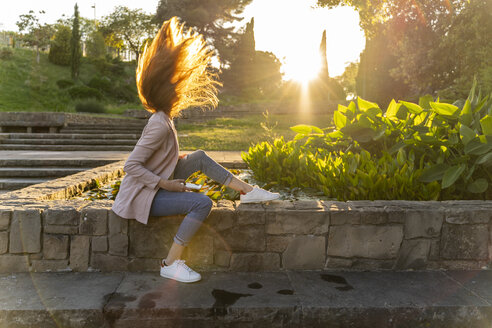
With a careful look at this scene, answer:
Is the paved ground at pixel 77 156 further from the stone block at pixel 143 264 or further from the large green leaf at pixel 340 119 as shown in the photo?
the stone block at pixel 143 264

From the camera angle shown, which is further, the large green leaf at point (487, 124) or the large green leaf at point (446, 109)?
the large green leaf at point (446, 109)

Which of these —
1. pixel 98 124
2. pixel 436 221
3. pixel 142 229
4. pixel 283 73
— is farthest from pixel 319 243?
pixel 283 73

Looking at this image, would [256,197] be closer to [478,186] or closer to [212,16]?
[478,186]

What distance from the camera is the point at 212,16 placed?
2766cm

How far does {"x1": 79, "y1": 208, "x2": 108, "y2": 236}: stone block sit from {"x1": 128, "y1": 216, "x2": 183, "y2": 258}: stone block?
0.55ft

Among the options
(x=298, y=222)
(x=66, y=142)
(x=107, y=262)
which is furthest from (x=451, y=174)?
(x=66, y=142)

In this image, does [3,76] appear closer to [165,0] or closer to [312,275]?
[165,0]

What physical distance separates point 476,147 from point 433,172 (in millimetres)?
352

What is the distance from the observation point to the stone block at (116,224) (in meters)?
2.47

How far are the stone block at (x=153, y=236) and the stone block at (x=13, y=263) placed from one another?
0.68 metres

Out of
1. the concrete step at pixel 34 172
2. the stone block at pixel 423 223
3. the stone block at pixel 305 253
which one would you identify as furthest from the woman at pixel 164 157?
the concrete step at pixel 34 172

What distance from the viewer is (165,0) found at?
27.3 metres

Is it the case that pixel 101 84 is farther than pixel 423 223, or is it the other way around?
pixel 101 84

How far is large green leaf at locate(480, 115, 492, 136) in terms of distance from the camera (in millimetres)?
2826
